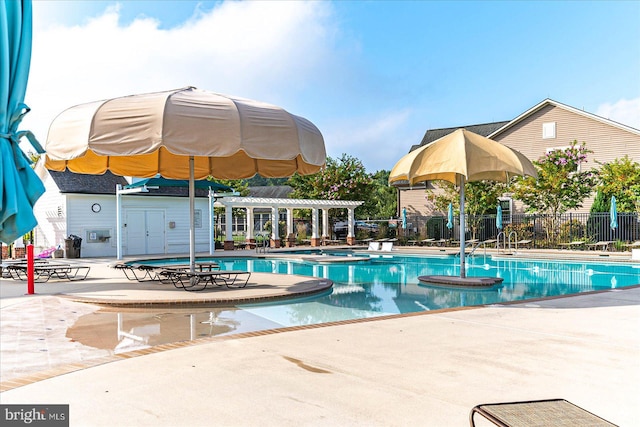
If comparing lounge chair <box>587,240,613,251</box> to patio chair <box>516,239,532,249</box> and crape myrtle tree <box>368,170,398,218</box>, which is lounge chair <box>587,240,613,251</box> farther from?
crape myrtle tree <box>368,170,398,218</box>

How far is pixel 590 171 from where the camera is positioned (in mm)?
24562

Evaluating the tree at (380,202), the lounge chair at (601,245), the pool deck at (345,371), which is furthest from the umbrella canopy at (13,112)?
the tree at (380,202)

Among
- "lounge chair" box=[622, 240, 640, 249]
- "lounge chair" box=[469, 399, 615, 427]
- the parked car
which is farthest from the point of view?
the parked car

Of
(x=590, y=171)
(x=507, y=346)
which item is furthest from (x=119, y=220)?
(x=590, y=171)

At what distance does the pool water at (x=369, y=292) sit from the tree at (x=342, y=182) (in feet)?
34.5

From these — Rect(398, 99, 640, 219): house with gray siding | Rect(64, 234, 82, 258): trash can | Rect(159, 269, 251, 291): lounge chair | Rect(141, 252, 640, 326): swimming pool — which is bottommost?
Rect(141, 252, 640, 326): swimming pool

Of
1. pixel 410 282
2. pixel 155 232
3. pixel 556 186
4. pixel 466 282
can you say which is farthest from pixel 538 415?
pixel 556 186

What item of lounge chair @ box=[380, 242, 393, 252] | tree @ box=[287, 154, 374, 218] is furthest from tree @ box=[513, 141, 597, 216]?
tree @ box=[287, 154, 374, 218]

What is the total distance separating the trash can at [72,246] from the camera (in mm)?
19859

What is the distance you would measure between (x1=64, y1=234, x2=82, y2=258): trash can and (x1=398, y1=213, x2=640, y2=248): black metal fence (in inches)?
661

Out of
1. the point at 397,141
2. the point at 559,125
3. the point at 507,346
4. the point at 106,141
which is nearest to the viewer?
the point at 507,346

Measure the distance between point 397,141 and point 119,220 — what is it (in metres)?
22.7

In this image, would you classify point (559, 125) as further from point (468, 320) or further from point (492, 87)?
point (468, 320)

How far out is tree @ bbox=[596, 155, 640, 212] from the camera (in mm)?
22688
